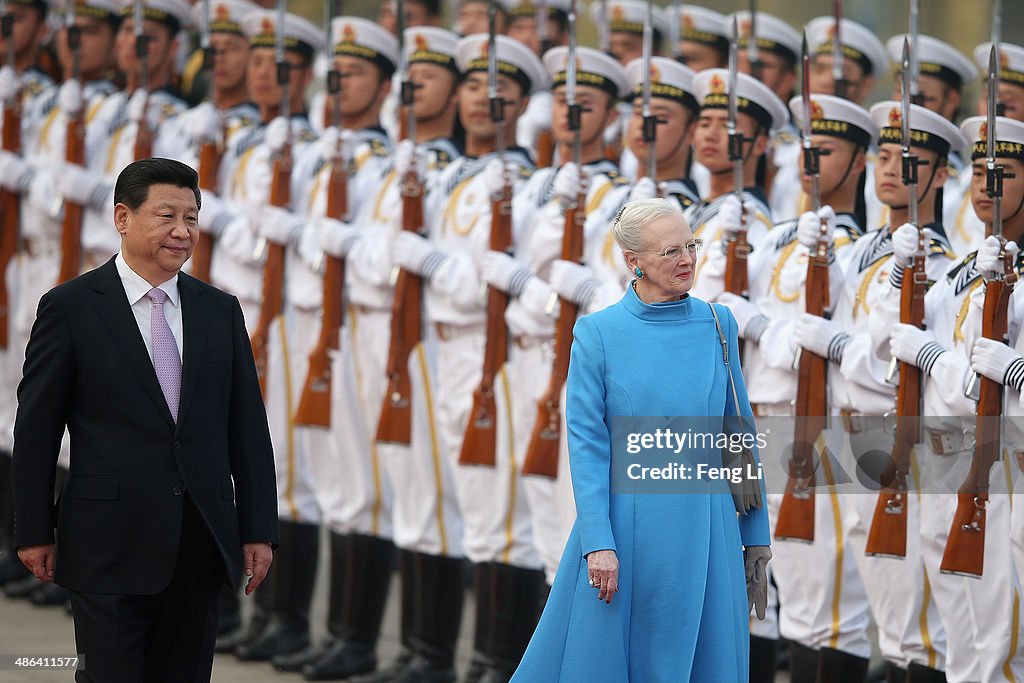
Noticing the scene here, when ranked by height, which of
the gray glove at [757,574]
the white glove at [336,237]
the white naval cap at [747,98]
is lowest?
the gray glove at [757,574]

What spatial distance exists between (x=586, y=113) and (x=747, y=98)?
79 cm

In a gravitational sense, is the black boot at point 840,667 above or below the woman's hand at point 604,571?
below

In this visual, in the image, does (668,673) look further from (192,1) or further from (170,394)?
(192,1)

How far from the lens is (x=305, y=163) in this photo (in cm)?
778

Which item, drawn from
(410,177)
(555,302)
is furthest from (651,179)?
(410,177)

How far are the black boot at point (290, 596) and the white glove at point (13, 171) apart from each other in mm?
2444

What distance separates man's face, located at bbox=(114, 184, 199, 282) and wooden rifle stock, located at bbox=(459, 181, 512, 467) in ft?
8.20

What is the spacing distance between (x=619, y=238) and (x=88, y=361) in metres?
1.30

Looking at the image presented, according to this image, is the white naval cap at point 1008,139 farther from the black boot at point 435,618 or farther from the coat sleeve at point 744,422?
the black boot at point 435,618

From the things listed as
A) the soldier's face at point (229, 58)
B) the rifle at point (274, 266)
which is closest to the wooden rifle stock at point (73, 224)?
the soldier's face at point (229, 58)

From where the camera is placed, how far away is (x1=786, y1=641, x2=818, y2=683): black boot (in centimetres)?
584

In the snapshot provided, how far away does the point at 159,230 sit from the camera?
13.8ft

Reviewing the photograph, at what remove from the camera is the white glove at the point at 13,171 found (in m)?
8.68

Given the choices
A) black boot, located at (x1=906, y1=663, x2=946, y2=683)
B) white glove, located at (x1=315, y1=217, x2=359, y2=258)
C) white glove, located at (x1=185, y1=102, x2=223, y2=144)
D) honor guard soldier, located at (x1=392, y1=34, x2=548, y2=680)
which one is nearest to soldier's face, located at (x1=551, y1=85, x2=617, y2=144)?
honor guard soldier, located at (x1=392, y1=34, x2=548, y2=680)
